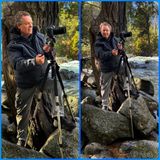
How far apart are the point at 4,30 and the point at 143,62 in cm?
108

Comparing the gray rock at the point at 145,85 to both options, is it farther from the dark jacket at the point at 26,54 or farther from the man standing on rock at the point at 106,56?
the dark jacket at the point at 26,54

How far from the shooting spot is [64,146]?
3.42 meters

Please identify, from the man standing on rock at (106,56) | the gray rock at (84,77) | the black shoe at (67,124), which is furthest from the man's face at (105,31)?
the black shoe at (67,124)

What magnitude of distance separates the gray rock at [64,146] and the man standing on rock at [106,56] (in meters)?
0.36

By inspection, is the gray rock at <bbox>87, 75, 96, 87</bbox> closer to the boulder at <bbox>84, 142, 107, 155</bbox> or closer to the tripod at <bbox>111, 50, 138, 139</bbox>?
the tripod at <bbox>111, 50, 138, 139</bbox>

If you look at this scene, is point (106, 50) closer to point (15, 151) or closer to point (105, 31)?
point (105, 31)

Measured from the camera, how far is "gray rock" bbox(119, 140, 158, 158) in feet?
11.4

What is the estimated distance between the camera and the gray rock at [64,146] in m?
3.43

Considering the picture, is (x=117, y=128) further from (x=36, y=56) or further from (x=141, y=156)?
(x=36, y=56)

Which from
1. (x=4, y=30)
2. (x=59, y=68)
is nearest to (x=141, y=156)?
Answer: (x=59, y=68)

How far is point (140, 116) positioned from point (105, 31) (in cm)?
70

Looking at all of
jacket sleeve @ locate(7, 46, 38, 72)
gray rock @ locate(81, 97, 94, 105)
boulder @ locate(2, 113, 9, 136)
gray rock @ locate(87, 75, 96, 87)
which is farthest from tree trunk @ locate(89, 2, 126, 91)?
boulder @ locate(2, 113, 9, 136)

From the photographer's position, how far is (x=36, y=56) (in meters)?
3.23

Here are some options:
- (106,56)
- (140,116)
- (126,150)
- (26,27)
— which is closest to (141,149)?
(126,150)
